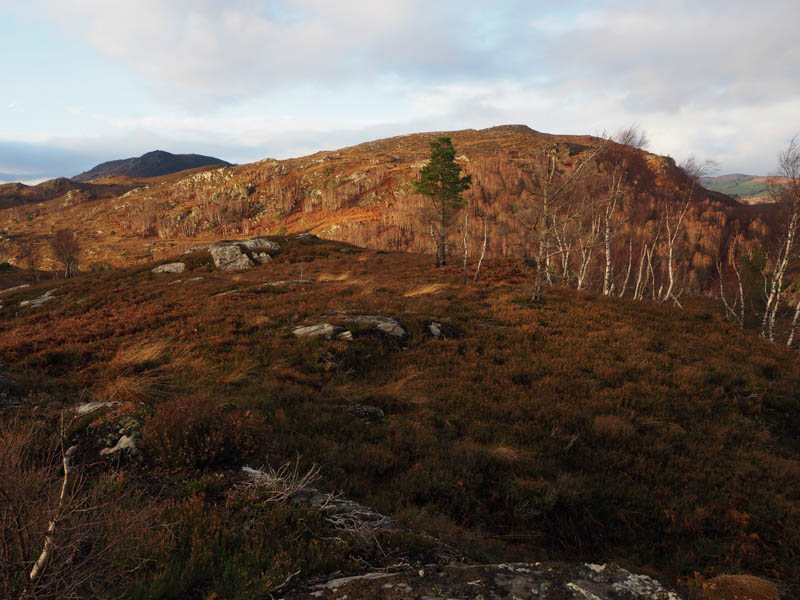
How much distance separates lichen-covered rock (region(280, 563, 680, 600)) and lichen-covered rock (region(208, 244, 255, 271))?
28543 millimetres

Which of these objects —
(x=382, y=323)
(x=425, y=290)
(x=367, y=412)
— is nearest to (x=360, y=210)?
(x=425, y=290)

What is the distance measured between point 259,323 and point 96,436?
7945 millimetres

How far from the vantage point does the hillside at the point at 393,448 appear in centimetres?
312

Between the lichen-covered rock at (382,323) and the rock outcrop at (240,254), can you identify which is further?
the rock outcrop at (240,254)

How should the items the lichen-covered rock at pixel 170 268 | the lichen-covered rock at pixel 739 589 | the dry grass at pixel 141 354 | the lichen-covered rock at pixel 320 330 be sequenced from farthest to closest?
the lichen-covered rock at pixel 170 268
the lichen-covered rock at pixel 320 330
the dry grass at pixel 141 354
the lichen-covered rock at pixel 739 589

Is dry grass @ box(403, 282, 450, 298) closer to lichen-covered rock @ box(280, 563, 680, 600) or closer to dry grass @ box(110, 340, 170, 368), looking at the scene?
dry grass @ box(110, 340, 170, 368)

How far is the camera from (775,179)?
18.8m

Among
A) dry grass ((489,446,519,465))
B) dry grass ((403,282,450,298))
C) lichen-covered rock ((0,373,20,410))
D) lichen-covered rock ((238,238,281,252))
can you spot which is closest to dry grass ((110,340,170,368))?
lichen-covered rock ((0,373,20,410))

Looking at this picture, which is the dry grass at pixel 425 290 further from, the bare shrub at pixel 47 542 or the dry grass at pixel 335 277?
the bare shrub at pixel 47 542

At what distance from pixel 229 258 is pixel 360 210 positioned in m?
56.6

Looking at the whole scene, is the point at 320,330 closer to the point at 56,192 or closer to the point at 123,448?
the point at 123,448

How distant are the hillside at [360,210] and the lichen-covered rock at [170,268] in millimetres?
34361

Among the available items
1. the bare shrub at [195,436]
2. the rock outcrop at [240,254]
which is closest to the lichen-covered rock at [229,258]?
the rock outcrop at [240,254]

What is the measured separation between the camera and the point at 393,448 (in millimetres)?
6387
